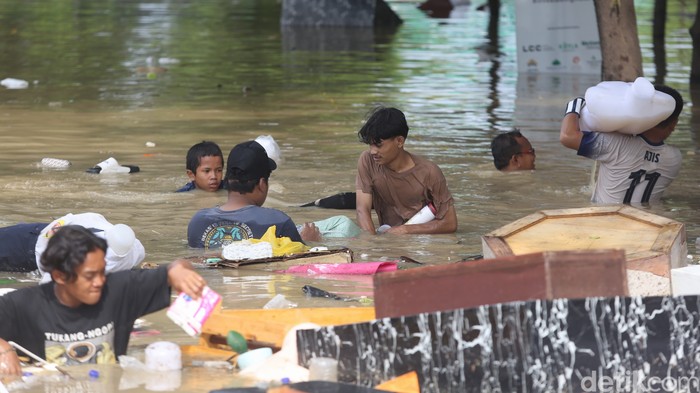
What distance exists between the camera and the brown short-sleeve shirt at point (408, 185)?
Answer: 8.50 meters

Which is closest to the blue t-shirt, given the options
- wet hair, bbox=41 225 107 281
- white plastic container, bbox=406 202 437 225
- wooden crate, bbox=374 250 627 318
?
white plastic container, bbox=406 202 437 225

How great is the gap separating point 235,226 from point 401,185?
4.36 feet

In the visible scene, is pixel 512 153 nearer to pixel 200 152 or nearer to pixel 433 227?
pixel 433 227

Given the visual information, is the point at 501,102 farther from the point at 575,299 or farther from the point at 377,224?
the point at 575,299

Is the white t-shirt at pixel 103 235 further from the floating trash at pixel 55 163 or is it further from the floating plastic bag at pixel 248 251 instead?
the floating trash at pixel 55 163

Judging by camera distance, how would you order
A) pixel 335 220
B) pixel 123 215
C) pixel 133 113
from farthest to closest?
pixel 133 113 < pixel 123 215 < pixel 335 220

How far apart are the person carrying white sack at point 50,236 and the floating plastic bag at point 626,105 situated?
11.2 feet

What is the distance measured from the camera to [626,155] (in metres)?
9.09

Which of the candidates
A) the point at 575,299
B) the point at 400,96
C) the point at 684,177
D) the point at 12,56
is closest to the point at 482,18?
the point at 12,56

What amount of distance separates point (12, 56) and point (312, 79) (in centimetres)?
566

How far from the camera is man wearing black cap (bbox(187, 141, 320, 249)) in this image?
7609 mm

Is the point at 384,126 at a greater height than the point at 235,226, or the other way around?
the point at 384,126

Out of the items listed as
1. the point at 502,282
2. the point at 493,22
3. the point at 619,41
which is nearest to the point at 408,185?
the point at 502,282

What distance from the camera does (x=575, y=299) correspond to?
5.05 metres
